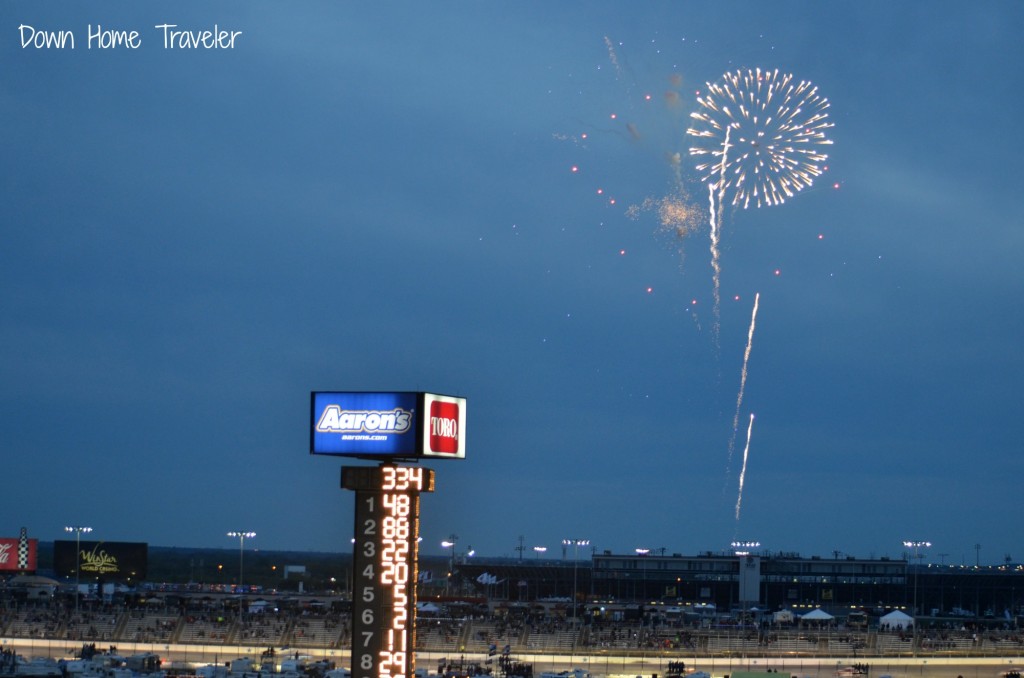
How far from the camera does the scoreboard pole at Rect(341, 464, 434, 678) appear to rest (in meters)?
33.1

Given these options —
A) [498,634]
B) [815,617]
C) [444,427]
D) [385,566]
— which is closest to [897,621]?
[815,617]

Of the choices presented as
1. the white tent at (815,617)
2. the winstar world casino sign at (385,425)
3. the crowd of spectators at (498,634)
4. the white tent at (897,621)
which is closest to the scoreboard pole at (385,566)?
the winstar world casino sign at (385,425)

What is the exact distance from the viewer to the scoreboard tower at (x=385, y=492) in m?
33.2

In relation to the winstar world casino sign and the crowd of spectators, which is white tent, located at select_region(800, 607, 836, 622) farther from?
the winstar world casino sign

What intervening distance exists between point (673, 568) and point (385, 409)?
101 m

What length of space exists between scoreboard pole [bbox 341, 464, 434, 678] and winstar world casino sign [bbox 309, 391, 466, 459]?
609mm

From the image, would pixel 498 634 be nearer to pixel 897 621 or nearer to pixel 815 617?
pixel 815 617

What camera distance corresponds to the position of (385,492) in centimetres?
3397

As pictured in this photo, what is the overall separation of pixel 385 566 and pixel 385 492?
2.01 metres

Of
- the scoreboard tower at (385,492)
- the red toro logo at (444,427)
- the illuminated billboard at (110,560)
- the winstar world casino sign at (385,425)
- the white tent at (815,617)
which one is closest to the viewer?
the scoreboard tower at (385,492)

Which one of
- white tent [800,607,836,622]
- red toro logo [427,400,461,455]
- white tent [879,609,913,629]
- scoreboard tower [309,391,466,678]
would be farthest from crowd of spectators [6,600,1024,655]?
scoreboard tower [309,391,466,678]

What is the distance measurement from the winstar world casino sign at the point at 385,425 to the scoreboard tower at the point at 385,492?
0.09 ft

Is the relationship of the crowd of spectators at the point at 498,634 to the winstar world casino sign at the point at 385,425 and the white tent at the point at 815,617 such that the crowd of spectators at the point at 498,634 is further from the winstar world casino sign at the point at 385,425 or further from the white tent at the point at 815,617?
the winstar world casino sign at the point at 385,425

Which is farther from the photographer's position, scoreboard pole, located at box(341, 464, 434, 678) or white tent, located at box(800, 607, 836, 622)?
white tent, located at box(800, 607, 836, 622)
